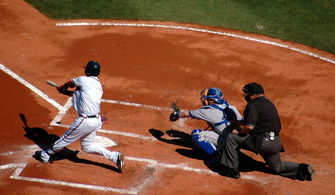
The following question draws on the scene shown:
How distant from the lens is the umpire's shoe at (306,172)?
8.92 meters

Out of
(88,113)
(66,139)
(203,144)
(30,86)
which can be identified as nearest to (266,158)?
(203,144)

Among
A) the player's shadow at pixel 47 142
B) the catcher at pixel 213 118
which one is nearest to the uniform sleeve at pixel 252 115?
the catcher at pixel 213 118

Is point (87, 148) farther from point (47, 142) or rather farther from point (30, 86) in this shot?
point (30, 86)

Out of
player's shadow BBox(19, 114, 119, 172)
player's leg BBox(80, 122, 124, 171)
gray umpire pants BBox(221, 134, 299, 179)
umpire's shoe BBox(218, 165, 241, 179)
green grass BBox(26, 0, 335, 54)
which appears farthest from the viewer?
green grass BBox(26, 0, 335, 54)

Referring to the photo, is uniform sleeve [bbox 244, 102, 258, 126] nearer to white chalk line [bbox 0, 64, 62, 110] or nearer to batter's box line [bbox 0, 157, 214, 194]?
batter's box line [bbox 0, 157, 214, 194]

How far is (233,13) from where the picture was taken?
16.8 meters

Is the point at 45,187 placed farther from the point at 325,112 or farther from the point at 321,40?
the point at 321,40

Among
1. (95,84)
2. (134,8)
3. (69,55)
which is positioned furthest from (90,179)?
(134,8)

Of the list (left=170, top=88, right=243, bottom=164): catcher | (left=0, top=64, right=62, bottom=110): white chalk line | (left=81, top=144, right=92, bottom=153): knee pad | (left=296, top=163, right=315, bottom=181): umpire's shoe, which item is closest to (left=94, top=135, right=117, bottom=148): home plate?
(left=81, top=144, right=92, bottom=153): knee pad

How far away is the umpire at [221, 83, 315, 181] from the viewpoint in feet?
28.8

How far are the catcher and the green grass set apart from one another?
6.68 meters

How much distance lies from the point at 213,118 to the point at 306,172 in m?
2.02

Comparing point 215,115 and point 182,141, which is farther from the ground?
point 215,115

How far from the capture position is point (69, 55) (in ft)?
44.9
